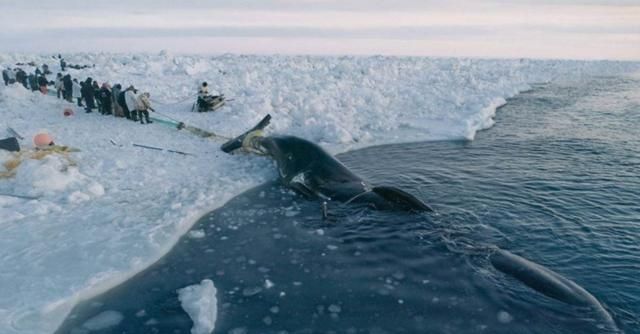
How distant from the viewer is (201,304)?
563 centimetres

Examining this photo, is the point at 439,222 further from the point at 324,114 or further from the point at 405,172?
the point at 324,114

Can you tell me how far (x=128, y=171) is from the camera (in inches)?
444

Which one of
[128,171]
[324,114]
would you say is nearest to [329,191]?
[128,171]

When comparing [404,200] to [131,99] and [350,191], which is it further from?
[131,99]

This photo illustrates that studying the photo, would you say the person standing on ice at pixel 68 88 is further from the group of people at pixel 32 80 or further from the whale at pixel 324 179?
the whale at pixel 324 179

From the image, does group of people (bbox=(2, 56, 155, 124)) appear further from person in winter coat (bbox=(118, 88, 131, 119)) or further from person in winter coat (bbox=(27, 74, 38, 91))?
person in winter coat (bbox=(27, 74, 38, 91))

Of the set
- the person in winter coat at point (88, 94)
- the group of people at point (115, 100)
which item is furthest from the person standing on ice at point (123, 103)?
the person in winter coat at point (88, 94)

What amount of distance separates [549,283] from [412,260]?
77.4 inches

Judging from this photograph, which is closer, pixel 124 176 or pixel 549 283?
pixel 549 283

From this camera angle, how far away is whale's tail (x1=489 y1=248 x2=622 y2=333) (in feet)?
17.6

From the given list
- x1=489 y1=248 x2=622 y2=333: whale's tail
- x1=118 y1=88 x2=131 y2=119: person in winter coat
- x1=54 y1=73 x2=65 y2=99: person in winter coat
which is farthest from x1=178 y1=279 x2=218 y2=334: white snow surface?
x1=54 y1=73 x2=65 y2=99: person in winter coat

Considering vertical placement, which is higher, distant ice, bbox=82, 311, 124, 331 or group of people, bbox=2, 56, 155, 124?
group of people, bbox=2, 56, 155, 124

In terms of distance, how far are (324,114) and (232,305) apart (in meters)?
13.6

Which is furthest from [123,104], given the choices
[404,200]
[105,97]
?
[404,200]
